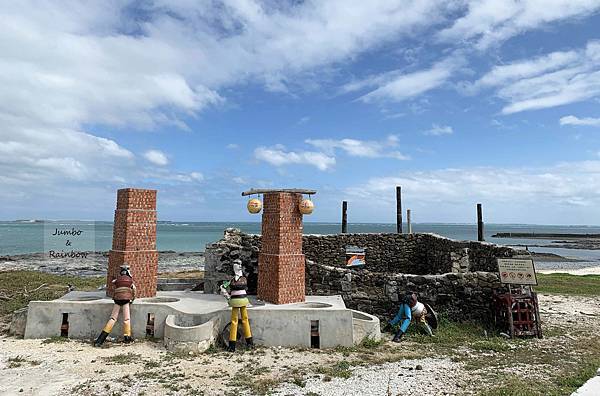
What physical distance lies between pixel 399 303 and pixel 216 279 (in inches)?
199

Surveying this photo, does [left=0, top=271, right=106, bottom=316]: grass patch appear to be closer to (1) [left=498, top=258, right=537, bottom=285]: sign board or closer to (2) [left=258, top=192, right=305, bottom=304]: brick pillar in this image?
(2) [left=258, top=192, right=305, bottom=304]: brick pillar

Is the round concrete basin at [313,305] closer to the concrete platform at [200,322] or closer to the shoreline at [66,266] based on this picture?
the concrete platform at [200,322]

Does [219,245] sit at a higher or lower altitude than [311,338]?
higher

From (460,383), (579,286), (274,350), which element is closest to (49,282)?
(274,350)

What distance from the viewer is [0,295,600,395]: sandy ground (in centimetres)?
637

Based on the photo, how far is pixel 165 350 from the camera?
8367mm

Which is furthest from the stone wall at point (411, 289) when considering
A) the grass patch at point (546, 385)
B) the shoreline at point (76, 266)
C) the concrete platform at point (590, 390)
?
the shoreline at point (76, 266)

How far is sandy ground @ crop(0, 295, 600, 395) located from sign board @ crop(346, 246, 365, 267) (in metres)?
7.56

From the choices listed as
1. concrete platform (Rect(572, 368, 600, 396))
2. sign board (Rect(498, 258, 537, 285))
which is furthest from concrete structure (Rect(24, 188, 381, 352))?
concrete platform (Rect(572, 368, 600, 396))

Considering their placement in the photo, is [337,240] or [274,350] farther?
[337,240]

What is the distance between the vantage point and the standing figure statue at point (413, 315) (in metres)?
9.64

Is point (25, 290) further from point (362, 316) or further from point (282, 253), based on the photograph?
point (362, 316)

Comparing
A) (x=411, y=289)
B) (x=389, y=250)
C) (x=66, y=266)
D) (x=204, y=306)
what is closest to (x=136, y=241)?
(x=204, y=306)

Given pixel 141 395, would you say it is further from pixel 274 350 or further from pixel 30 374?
pixel 274 350
